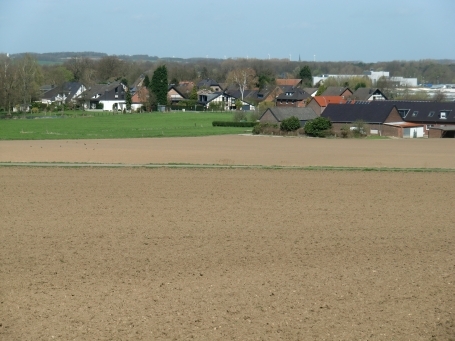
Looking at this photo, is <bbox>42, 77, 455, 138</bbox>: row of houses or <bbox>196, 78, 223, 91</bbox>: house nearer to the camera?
<bbox>42, 77, 455, 138</bbox>: row of houses

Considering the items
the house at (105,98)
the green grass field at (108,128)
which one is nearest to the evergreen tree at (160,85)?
the house at (105,98)

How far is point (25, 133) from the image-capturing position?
61875 mm

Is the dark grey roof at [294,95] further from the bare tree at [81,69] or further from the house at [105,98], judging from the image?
the bare tree at [81,69]

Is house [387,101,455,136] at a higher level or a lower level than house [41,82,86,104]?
lower

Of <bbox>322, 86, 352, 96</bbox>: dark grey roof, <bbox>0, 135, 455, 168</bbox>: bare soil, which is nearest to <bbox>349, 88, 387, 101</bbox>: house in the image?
<bbox>322, 86, 352, 96</bbox>: dark grey roof

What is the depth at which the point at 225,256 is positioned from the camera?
16.5 meters

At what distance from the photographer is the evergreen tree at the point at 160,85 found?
369 feet

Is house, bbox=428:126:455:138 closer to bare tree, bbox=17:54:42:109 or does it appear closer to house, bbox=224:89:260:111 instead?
house, bbox=224:89:260:111

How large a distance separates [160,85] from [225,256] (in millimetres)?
98262

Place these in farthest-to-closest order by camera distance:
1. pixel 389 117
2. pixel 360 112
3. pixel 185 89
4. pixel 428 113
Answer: pixel 185 89, pixel 428 113, pixel 360 112, pixel 389 117

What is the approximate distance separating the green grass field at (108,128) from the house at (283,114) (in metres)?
2.90

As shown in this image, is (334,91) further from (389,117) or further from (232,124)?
(389,117)

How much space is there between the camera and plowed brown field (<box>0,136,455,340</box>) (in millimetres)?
11977

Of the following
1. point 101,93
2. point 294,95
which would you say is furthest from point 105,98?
point 294,95
